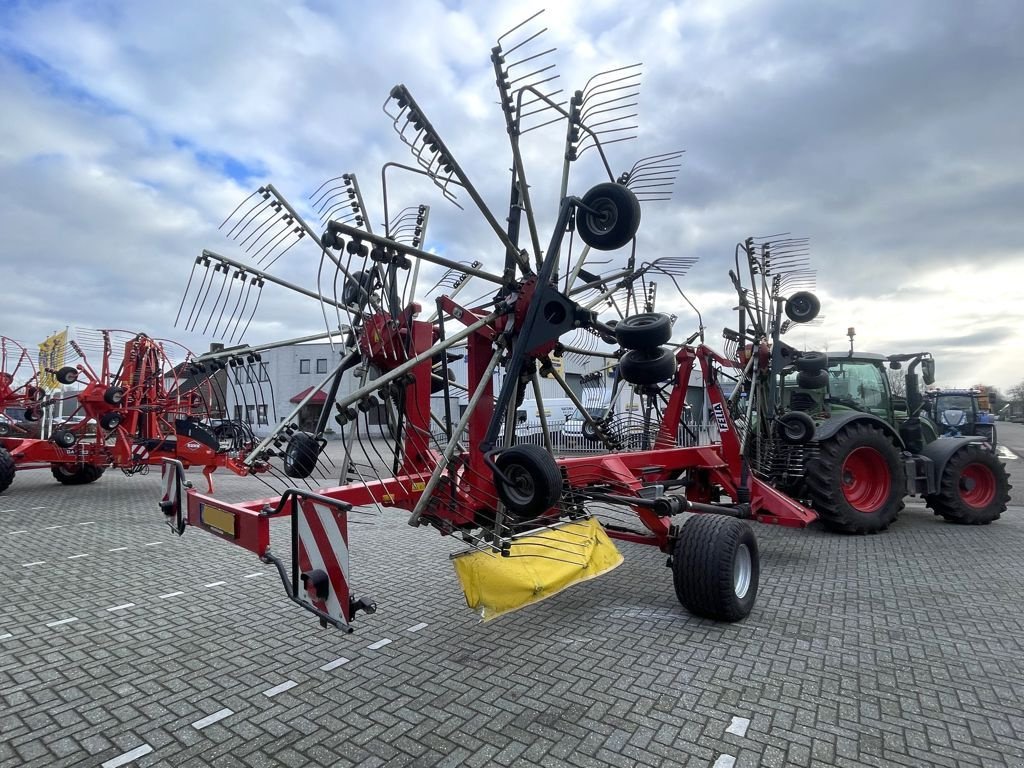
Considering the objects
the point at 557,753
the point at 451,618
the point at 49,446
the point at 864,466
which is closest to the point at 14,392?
the point at 49,446

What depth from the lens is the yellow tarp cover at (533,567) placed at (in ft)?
11.0

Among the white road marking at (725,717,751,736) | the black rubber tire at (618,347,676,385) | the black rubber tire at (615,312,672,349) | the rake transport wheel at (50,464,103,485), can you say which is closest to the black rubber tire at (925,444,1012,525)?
the black rubber tire at (618,347,676,385)

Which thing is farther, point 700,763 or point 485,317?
point 485,317

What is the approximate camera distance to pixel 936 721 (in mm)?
2926

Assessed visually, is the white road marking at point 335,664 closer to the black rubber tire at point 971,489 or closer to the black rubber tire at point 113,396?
the black rubber tire at point 971,489

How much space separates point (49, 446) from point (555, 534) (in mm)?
10586

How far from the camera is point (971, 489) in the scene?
8.34 m

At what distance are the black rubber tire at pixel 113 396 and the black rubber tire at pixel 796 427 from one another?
Answer: 1031 centimetres

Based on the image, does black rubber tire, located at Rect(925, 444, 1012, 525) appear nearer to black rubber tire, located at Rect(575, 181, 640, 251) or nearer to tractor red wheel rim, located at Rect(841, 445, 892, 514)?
tractor red wheel rim, located at Rect(841, 445, 892, 514)

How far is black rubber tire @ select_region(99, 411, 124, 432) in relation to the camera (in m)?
10.4

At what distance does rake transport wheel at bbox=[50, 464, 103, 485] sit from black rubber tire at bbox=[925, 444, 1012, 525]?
14298 millimetres

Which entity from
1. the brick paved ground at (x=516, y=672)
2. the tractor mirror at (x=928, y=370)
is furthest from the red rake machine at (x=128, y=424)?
the tractor mirror at (x=928, y=370)

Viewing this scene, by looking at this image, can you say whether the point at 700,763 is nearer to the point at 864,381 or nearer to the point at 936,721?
the point at 936,721

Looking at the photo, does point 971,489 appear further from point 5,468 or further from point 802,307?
point 5,468
